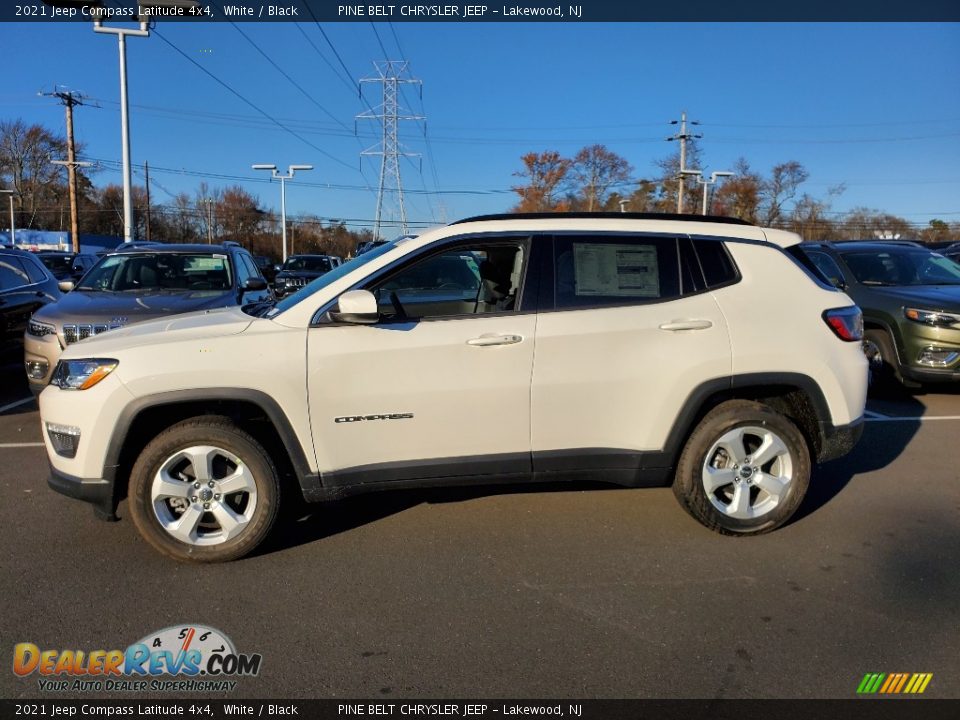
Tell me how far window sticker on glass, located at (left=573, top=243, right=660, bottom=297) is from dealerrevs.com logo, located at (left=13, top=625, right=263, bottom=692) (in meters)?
2.59

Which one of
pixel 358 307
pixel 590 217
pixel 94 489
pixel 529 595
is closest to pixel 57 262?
pixel 94 489

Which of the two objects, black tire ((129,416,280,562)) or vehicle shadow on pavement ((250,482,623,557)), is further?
vehicle shadow on pavement ((250,482,623,557))

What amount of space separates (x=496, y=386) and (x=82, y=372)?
223 cm

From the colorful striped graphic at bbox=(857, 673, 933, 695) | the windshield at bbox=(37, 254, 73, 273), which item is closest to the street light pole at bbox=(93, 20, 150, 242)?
the windshield at bbox=(37, 254, 73, 273)

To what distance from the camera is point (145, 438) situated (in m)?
3.85

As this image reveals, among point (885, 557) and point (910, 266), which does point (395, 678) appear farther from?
point (910, 266)

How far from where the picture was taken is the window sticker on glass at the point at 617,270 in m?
3.98

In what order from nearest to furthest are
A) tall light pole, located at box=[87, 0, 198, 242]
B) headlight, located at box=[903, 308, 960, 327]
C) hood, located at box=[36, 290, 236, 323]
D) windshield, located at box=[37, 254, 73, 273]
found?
hood, located at box=[36, 290, 236, 323]
headlight, located at box=[903, 308, 960, 327]
tall light pole, located at box=[87, 0, 198, 242]
windshield, located at box=[37, 254, 73, 273]

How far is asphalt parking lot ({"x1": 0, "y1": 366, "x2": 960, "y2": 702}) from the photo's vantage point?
283cm

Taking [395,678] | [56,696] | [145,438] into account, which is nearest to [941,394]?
[395,678]

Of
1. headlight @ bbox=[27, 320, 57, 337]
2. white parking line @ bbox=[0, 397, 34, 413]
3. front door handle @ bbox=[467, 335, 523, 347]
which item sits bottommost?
white parking line @ bbox=[0, 397, 34, 413]

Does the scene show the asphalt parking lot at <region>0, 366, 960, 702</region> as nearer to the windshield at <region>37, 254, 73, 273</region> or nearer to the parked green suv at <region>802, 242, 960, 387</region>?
the parked green suv at <region>802, 242, 960, 387</region>

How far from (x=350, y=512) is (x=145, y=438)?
53.6 inches

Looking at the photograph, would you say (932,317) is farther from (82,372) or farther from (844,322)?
(82,372)
